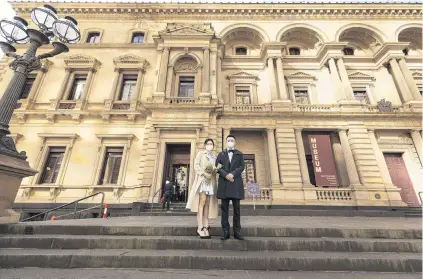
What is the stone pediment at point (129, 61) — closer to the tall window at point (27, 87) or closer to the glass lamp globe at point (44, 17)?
the tall window at point (27, 87)

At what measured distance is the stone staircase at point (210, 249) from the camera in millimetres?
2965

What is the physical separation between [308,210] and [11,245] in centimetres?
1160

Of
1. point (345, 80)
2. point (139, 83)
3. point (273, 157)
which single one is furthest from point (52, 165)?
point (345, 80)

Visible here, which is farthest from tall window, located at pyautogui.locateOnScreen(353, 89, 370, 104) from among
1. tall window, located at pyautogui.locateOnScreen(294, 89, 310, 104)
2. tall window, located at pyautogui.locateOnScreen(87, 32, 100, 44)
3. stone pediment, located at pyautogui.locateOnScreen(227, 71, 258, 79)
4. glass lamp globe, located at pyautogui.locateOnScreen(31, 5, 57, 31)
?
tall window, located at pyautogui.locateOnScreen(87, 32, 100, 44)

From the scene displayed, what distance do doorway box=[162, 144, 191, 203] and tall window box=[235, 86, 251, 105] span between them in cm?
586

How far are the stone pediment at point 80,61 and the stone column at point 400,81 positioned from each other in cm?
2383

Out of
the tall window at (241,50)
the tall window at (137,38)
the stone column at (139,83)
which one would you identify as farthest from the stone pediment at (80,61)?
the tall window at (241,50)

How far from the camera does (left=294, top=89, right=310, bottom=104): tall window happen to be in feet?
51.2

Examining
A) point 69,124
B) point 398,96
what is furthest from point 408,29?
point 69,124

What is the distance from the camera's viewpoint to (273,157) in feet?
41.3

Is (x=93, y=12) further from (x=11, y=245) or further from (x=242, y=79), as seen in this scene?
(x=11, y=245)

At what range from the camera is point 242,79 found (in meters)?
16.1

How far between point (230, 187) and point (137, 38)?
18.4m

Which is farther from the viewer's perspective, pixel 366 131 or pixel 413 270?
pixel 366 131
